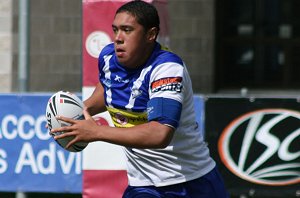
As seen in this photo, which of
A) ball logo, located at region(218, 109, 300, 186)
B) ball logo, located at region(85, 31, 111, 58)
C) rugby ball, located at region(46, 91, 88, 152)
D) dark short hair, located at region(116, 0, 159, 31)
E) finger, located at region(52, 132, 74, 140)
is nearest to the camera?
finger, located at region(52, 132, 74, 140)

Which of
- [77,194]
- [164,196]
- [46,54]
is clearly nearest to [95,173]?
[77,194]

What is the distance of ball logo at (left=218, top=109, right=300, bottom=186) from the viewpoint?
9.27 meters

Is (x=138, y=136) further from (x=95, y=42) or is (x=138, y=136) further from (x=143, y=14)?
(x=95, y=42)

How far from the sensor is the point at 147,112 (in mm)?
5176

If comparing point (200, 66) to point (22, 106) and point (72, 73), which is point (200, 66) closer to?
point (72, 73)

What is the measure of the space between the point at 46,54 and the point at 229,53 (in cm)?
267

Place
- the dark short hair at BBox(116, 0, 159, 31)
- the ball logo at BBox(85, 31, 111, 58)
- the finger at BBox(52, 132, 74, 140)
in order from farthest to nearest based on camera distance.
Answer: the ball logo at BBox(85, 31, 111, 58) → the dark short hair at BBox(116, 0, 159, 31) → the finger at BBox(52, 132, 74, 140)

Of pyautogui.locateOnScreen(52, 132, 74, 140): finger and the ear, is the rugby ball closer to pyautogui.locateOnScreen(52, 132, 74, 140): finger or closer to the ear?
pyautogui.locateOnScreen(52, 132, 74, 140): finger

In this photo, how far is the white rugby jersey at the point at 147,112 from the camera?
204 inches

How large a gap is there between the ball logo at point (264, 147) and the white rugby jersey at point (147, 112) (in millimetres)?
3763

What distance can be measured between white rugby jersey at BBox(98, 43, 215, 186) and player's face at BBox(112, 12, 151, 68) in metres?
0.10

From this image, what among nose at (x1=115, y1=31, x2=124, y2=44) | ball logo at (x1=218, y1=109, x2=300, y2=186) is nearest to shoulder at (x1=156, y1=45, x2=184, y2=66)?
nose at (x1=115, y1=31, x2=124, y2=44)

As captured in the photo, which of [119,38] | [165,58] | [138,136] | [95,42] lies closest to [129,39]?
[119,38]

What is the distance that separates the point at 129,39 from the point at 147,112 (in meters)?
0.38
